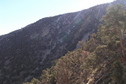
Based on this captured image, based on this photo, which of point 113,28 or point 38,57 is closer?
point 113,28

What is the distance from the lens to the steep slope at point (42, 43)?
84938 mm

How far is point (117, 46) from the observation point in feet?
72.8

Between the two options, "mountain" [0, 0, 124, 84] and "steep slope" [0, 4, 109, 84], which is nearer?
"mountain" [0, 0, 124, 84]

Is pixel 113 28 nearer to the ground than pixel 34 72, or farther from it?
farther from it

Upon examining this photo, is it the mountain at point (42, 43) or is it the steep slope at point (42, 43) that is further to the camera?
the steep slope at point (42, 43)

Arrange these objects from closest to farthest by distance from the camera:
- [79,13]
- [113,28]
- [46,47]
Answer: [113,28]
[46,47]
[79,13]

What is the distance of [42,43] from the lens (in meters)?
102

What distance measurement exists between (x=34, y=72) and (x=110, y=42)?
65279 mm

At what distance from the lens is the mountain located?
84688mm

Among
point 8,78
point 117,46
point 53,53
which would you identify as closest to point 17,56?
point 8,78

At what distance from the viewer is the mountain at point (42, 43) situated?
84.7m

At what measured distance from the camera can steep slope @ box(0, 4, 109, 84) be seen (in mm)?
84938

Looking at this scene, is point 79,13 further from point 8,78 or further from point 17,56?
point 8,78

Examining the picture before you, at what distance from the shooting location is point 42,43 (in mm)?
102250
